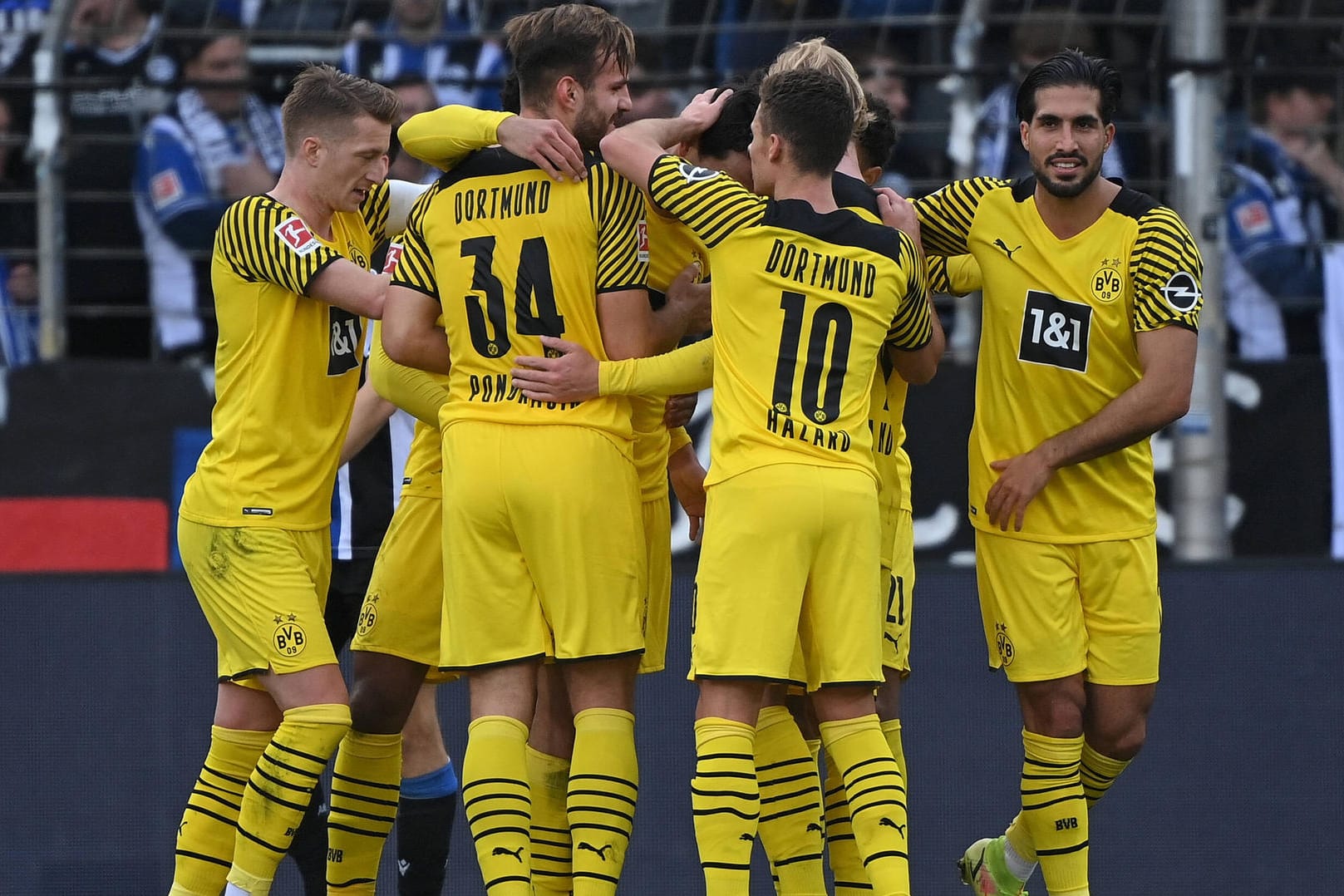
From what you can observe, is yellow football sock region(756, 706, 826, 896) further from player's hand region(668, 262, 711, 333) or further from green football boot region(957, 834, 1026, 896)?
player's hand region(668, 262, 711, 333)

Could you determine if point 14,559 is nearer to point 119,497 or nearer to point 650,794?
point 119,497

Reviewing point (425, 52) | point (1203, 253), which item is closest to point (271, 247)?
point (425, 52)

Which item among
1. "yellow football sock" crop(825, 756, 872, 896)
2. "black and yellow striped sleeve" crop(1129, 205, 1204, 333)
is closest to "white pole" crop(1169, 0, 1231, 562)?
"black and yellow striped sleeve" crop(1129, 205, 1204, 333)

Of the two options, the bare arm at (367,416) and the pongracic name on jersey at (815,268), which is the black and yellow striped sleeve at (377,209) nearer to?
the bare arm at (367,416)

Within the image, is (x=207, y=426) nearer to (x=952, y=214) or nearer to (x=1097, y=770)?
(x=952, y=214)

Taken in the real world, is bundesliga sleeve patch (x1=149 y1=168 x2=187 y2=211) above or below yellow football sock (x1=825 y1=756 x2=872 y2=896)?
above

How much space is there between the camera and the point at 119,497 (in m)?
6.75

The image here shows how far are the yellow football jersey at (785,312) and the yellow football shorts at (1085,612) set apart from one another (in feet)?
2.97

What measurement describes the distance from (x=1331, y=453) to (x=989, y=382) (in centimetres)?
218

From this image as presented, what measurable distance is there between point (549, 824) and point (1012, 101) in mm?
3846

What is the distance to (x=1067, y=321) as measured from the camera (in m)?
5.01

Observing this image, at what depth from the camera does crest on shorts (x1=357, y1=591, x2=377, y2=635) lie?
16.8 feet

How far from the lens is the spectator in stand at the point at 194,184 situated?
7090 mm

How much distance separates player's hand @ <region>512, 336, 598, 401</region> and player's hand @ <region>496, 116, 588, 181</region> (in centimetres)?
42
